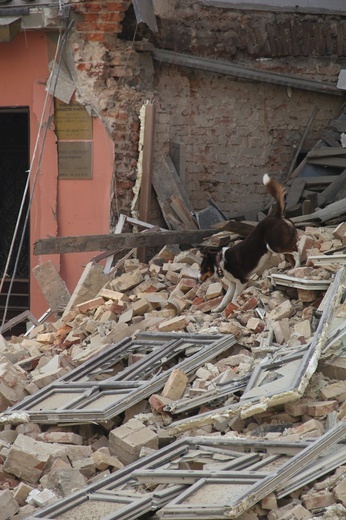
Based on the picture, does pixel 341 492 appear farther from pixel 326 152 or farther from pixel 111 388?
pixel 326 152

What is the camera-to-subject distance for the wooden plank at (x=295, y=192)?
1314 centimetres

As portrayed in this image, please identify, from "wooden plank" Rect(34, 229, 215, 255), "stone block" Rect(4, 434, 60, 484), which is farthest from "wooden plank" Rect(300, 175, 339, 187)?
"stone block" Rect(4, 434, 60, 484)

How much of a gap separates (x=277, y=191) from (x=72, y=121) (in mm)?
3065

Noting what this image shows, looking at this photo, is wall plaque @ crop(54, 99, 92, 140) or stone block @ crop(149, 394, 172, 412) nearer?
stone block @ crop(149, 394, 172, 412)

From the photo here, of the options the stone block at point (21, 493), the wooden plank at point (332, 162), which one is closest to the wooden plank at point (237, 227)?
the wooden plank at point (332, 162)

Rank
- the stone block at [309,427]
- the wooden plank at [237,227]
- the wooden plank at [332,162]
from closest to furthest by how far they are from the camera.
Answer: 1. the stone block at [309,427]
2. the wooden plank at [237,227]
3. the wooden plank at [332,162]

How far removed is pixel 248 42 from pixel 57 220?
11.2ft

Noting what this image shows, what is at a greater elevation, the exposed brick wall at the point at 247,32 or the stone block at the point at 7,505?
the exposed brick wall at the point at 247,32

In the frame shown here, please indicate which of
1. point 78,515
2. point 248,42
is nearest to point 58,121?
point 248,42

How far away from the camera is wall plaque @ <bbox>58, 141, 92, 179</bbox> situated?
12.3m

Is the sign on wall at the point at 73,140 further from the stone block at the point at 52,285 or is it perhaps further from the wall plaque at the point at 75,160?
the stone block at the point at 52,285

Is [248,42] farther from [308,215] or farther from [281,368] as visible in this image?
[281,368]

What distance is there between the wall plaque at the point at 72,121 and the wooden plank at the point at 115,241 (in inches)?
57.2

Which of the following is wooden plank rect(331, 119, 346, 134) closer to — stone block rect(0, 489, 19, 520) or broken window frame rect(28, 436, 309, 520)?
broken window frame rect(28, 436, 309, 520)
